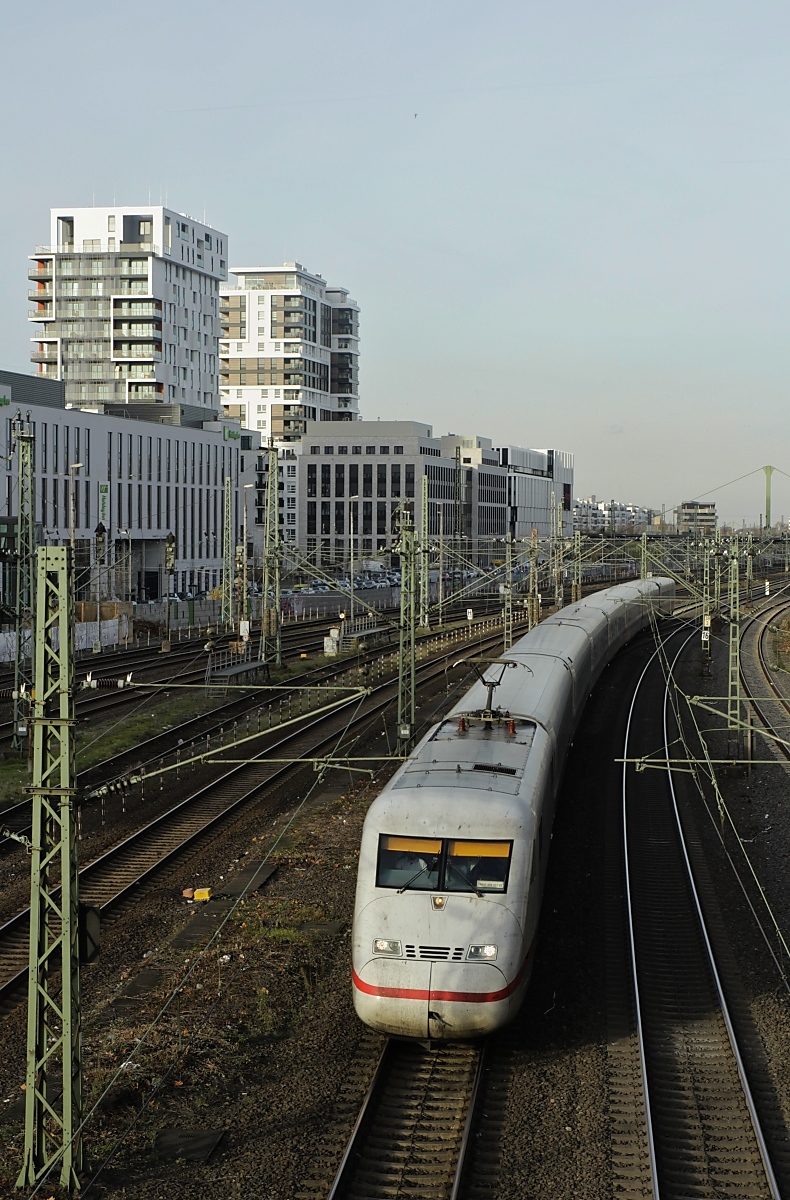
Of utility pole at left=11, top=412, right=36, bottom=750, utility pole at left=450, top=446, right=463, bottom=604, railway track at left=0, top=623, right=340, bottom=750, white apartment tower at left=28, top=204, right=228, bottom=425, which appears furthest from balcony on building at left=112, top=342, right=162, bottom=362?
utility pole at left=11, top=412, right=36, bottom=750

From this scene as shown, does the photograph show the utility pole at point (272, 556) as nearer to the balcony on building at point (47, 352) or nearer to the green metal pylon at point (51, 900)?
the green metal pylon at point (51, 900)

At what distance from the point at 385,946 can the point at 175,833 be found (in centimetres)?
1184

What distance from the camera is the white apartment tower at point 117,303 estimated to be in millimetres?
124750

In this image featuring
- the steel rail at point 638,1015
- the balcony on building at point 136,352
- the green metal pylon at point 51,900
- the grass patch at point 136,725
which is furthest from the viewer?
the balcony on building at point 136,352

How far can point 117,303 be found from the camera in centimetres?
12606

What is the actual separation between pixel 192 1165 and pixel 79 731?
2492cm

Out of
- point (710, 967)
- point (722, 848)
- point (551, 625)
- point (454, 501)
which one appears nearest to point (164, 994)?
point (710, 967)

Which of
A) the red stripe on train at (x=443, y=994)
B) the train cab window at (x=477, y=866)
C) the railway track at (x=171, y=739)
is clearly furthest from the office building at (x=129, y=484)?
the red stripe on train at (x=443, y=994)

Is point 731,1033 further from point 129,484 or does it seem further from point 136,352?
point 136,352

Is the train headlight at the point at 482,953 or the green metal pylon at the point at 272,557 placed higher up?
the green metal pylon at the point at 272,557

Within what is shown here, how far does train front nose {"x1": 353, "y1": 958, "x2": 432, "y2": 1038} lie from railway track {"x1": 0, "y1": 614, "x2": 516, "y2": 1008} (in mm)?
3116

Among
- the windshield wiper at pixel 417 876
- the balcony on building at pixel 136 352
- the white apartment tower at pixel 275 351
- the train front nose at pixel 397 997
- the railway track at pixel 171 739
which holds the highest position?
the white apartment tower at pixel 275 351

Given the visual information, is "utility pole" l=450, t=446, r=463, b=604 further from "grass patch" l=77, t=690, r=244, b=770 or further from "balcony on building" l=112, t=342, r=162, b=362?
"grass patch" l=77, t=690, r=244, b=770

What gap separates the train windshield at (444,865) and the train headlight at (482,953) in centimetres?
66
